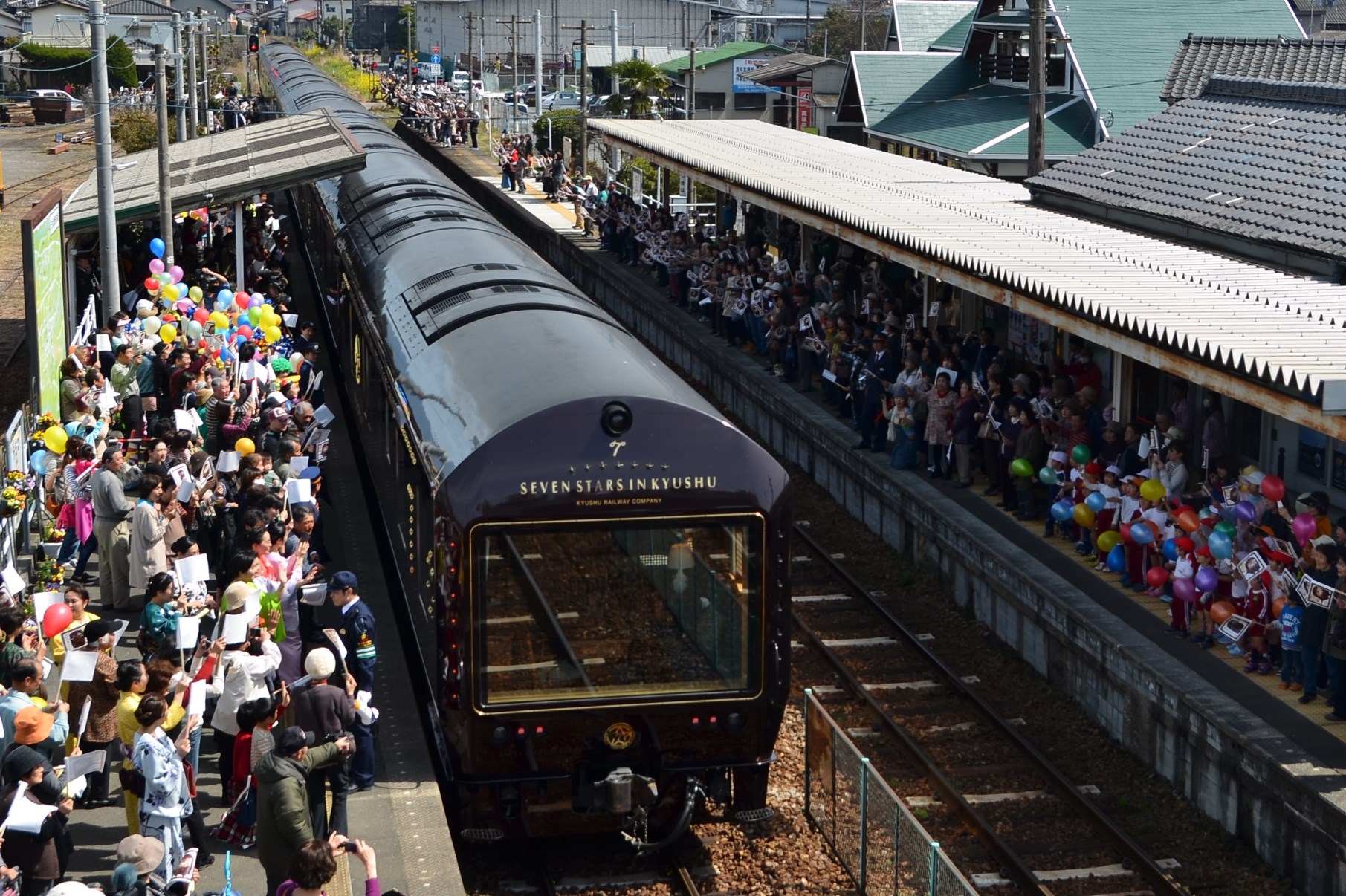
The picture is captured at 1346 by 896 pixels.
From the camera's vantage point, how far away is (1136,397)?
48.0ft

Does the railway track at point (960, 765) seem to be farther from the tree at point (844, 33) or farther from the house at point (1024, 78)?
the tree at point (844, 33)

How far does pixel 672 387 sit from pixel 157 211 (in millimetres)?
12240

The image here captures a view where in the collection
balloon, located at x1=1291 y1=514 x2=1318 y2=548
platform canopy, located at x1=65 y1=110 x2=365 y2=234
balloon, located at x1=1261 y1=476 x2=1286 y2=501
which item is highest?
platform canopy, located at x1=65 y1=110 x2=365 y2=234

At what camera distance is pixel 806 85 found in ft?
189

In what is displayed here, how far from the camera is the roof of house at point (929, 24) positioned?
45.1 m

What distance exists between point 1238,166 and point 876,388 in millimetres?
5191

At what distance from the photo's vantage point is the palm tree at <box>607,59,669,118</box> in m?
54.6

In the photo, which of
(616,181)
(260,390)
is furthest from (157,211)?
(616,181)

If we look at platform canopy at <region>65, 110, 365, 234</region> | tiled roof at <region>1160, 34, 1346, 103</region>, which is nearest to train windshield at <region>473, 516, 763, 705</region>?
platform canopy at <region>65, 110, 365, 234</region>

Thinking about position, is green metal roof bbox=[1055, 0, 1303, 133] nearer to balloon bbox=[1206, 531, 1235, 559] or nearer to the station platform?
balloon bbox=[1206, 531, 1235, 559]

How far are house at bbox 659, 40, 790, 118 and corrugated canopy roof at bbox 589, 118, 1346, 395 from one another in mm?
40339

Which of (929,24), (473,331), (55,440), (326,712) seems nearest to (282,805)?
(326,712)

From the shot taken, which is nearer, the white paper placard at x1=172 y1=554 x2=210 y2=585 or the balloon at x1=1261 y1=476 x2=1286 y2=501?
the white paper placard at x1=172 y1=554 x2=210 y2=585

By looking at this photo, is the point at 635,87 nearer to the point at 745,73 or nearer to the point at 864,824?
the point at 745,73
